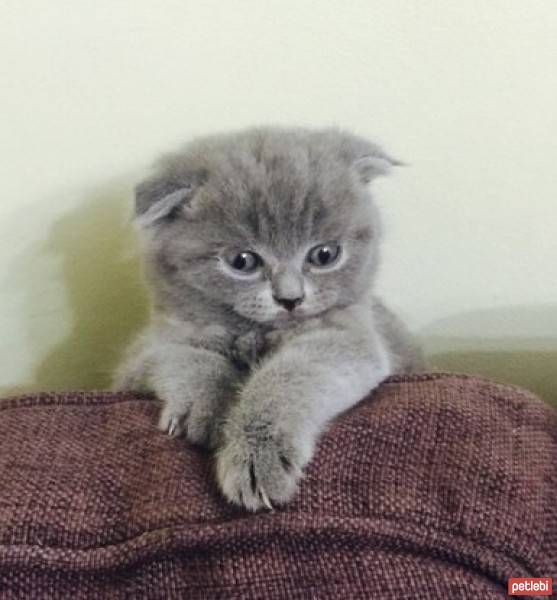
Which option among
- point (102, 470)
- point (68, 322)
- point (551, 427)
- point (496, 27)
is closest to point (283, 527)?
point (102, 470)

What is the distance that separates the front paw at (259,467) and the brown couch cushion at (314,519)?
0.04 ft

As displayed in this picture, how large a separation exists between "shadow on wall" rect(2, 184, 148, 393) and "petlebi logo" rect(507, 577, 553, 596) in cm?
71

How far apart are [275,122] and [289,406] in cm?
54

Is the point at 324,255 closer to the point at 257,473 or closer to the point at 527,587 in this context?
the point at 257,473

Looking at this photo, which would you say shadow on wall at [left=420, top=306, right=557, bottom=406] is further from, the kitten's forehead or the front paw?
the front paw

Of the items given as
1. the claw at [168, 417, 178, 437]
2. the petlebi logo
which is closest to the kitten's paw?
the claw at [168, 417, 178, 437]

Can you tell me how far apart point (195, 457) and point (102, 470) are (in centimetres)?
9

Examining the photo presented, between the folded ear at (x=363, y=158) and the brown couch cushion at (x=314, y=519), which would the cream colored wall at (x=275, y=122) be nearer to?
the folded ear at (x=363, y=158)

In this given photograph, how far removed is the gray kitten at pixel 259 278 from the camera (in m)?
0.82

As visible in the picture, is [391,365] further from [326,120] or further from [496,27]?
[496,27]

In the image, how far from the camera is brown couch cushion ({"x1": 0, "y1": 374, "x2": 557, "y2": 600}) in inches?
25.5

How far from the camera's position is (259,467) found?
710 mm

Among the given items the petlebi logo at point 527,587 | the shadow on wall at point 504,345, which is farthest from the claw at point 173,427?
the shadow on wall at point 504,345

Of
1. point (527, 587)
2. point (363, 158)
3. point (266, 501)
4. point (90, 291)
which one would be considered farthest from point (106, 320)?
point (527, 587)
